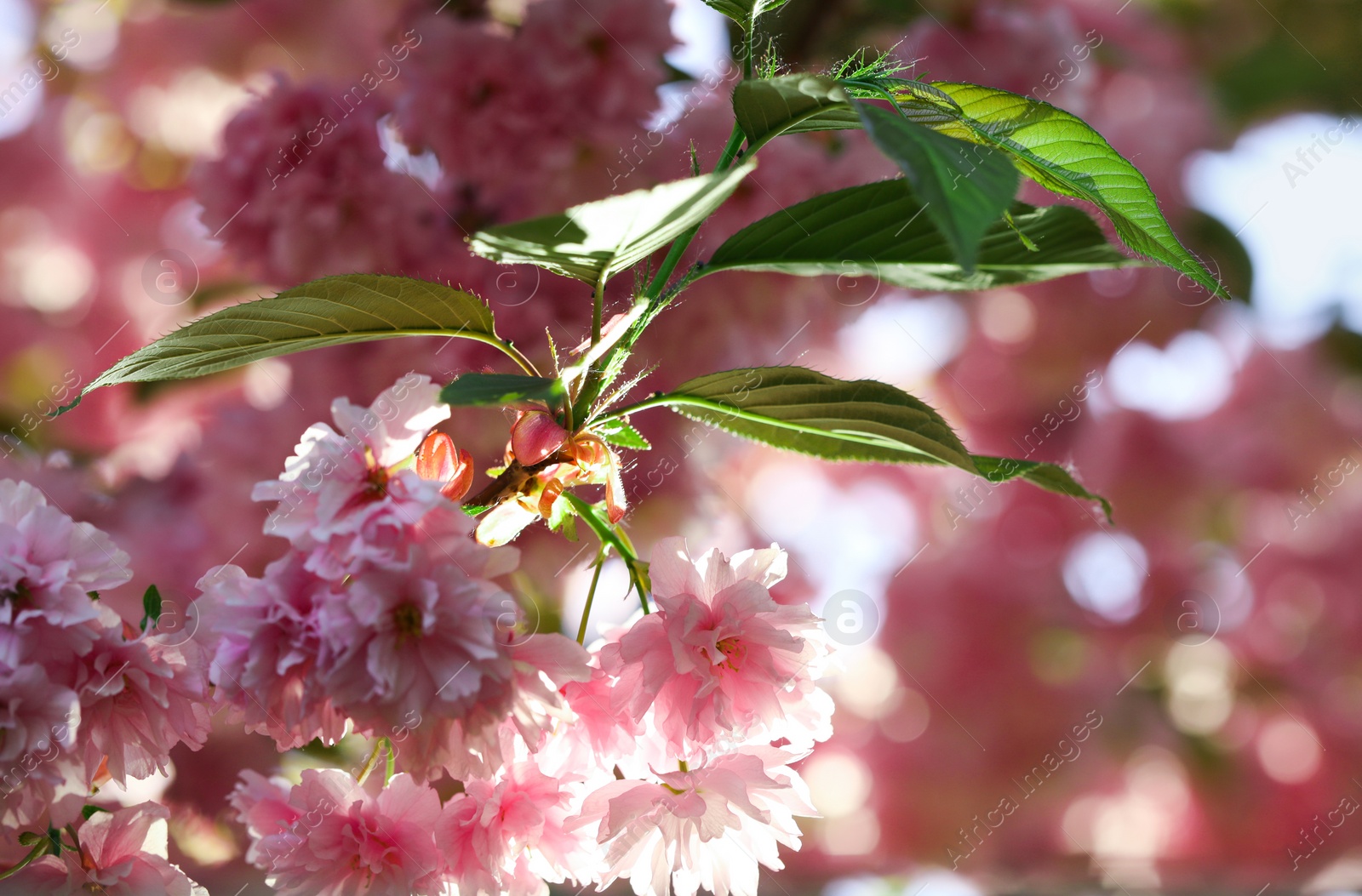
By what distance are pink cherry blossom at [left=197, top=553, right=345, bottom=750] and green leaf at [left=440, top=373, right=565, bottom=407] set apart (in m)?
0.06

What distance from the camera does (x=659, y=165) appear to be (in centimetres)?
77

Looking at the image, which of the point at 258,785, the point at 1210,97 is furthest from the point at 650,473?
the point at 1210,97

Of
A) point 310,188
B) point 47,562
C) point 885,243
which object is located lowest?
point 310,188

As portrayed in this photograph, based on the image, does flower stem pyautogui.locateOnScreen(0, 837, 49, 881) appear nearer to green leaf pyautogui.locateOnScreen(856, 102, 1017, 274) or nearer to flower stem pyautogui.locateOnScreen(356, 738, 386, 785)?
flower stem pyautogui.locateOnScreen(356, 738, 386, 785)

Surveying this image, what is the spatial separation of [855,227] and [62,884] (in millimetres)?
327

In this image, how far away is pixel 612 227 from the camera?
0.23m

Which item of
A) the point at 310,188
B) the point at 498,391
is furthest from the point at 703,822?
the point at 310,188

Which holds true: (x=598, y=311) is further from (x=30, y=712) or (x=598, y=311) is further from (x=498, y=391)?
(x=30, y=712)

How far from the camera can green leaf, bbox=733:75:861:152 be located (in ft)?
0.79

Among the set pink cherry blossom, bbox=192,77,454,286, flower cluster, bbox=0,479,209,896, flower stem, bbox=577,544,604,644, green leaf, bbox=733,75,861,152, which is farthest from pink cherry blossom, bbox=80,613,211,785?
pink cherry blossom, bbox=192,77,454,286

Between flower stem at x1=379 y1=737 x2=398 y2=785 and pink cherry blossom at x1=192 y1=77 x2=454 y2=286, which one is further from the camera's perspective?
pink cherry blossom at x1=192 y1=77 x2=454 y2=286

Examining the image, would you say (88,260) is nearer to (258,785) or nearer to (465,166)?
(465,166)

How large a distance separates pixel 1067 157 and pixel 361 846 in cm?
31

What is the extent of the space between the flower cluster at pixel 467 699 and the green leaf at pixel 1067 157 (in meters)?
0.14
